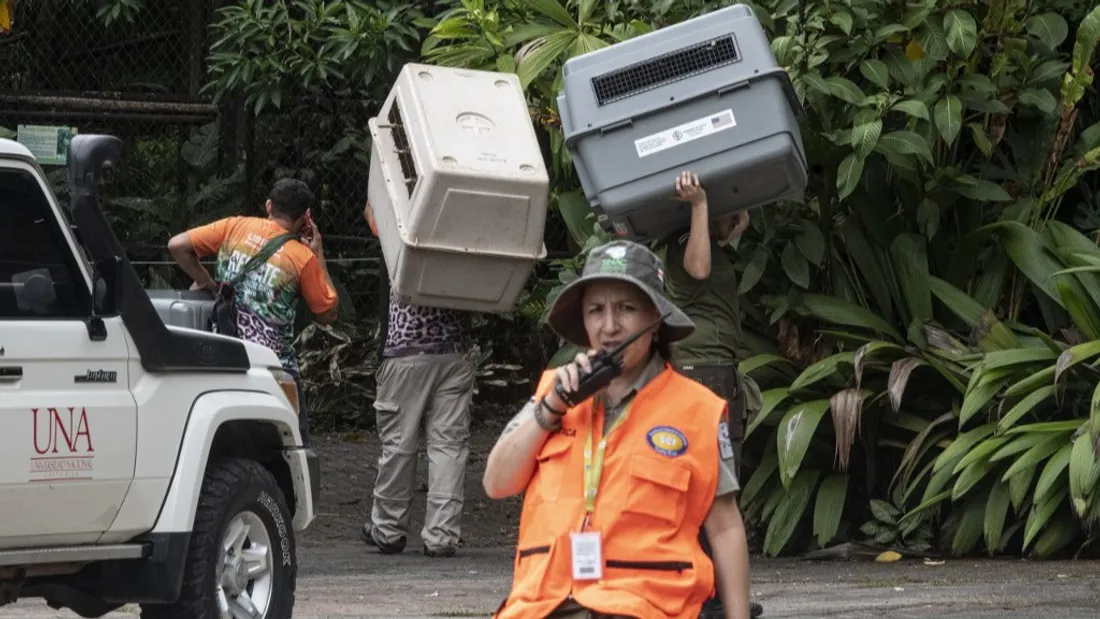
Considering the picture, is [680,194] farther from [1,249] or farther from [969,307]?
[969,307]

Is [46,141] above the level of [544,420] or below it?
below

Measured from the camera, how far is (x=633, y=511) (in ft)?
13.1

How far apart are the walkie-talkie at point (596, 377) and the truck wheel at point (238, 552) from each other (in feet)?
10.7

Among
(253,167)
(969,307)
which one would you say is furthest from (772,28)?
(253,167)

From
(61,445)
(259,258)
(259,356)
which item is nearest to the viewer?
(61,445)

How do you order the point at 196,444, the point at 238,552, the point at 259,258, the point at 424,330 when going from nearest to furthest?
the point at 196,444 < the point at 238,552 < the point at 259,258 < the point at 424,330

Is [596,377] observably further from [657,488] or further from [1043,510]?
[1043,510]

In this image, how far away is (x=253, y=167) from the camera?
14.8 metres

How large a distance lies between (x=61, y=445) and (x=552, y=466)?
9.31 feet

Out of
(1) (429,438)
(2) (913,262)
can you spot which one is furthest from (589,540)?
(2) (913,262)

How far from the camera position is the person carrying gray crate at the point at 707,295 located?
7.11m

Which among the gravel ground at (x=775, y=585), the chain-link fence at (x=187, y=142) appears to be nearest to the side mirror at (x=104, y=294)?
the gravel ground at (x=775, y=585)

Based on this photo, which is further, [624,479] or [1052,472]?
[1052,472]

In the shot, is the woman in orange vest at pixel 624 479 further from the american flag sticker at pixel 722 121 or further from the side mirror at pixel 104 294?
the american flag sticker at pixel 722 121
